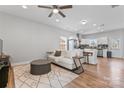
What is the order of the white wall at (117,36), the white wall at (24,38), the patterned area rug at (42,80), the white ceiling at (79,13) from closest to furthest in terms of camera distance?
the patterned area rug at (42,80), the white ceiling at (79,13), the white wall at (24,38), the white wall at (117,36)

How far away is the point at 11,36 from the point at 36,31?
5.36 ft

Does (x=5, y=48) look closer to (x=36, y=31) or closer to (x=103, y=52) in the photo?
(x=36, y=31)

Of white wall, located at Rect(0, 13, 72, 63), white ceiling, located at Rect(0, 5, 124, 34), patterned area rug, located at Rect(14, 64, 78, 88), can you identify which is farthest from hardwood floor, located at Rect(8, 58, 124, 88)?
white wall, located at Rect(0, 13, 72, 63)

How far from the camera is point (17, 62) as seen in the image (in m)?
5.08

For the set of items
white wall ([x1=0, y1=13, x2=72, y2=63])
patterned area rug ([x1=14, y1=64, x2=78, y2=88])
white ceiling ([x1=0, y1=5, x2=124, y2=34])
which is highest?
white ceiling ([x1=0, y1=5, x2=124, y2=34])

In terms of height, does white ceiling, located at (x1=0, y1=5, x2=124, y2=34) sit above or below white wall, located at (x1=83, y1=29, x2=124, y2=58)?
above

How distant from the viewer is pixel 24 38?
5.35m

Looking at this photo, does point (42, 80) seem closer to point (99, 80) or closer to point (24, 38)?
point (99, 80)

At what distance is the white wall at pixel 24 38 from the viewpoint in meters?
4.64

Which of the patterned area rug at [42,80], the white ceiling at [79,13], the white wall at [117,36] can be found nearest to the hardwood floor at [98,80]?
the patterned area rug at [42,80]

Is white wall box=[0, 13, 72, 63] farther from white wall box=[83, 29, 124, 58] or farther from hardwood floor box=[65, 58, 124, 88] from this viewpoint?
white wall box=[83, 29, 124, 58]

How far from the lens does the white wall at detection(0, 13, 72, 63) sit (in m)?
4.64

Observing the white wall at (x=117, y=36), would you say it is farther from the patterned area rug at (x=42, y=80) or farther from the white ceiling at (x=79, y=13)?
the patterned area rug at (x=42, y=80)
